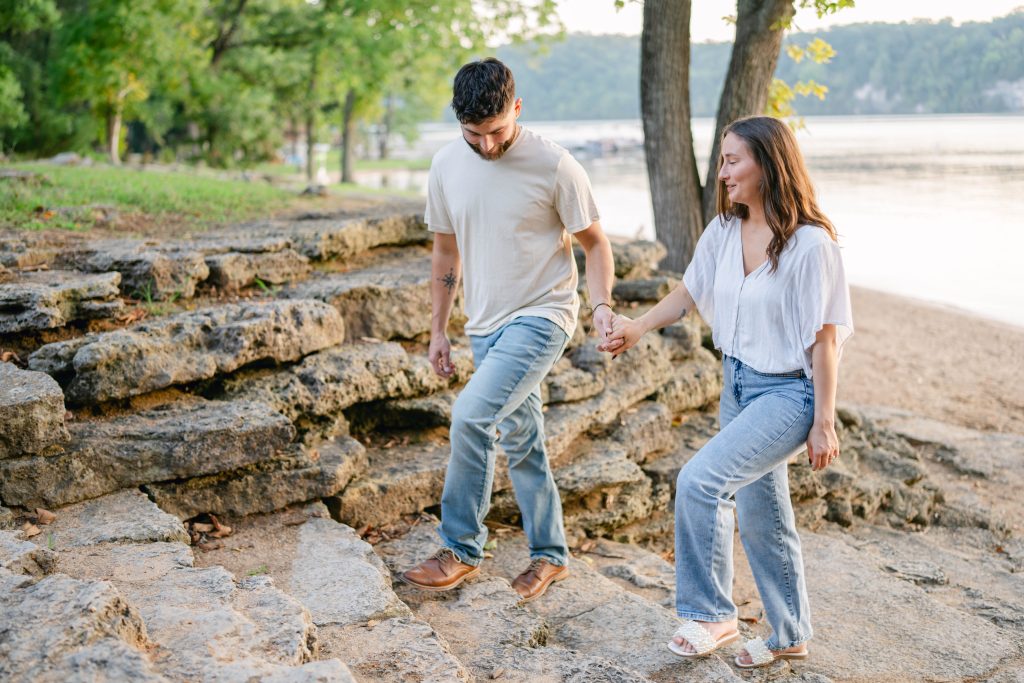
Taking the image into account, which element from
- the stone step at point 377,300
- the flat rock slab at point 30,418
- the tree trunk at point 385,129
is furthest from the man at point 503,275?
the tree trunk at point 385,129

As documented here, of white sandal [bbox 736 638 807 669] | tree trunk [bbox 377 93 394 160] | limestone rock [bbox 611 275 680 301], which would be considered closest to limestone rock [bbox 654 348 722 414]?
limestone rock [bbox 611 275 680 301]

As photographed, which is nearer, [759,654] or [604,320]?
[759,654]

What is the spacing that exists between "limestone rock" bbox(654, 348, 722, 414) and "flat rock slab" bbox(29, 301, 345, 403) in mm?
2635

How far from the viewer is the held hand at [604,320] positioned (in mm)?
4176

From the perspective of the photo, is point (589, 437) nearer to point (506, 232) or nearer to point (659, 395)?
point (659, 395)

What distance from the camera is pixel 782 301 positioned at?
11.7 ft

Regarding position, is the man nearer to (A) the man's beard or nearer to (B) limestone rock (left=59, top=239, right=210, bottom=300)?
(A) the man's beard

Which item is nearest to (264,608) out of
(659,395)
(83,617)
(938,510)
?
(83,617)

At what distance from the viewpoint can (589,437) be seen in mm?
6449

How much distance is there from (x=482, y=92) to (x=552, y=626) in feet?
7.77

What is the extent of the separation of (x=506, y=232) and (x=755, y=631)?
2.36m

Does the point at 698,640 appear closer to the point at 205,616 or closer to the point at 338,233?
the point at 205,616

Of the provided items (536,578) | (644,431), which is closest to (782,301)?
(536,578)

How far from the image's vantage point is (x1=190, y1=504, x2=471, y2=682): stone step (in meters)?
3.29
